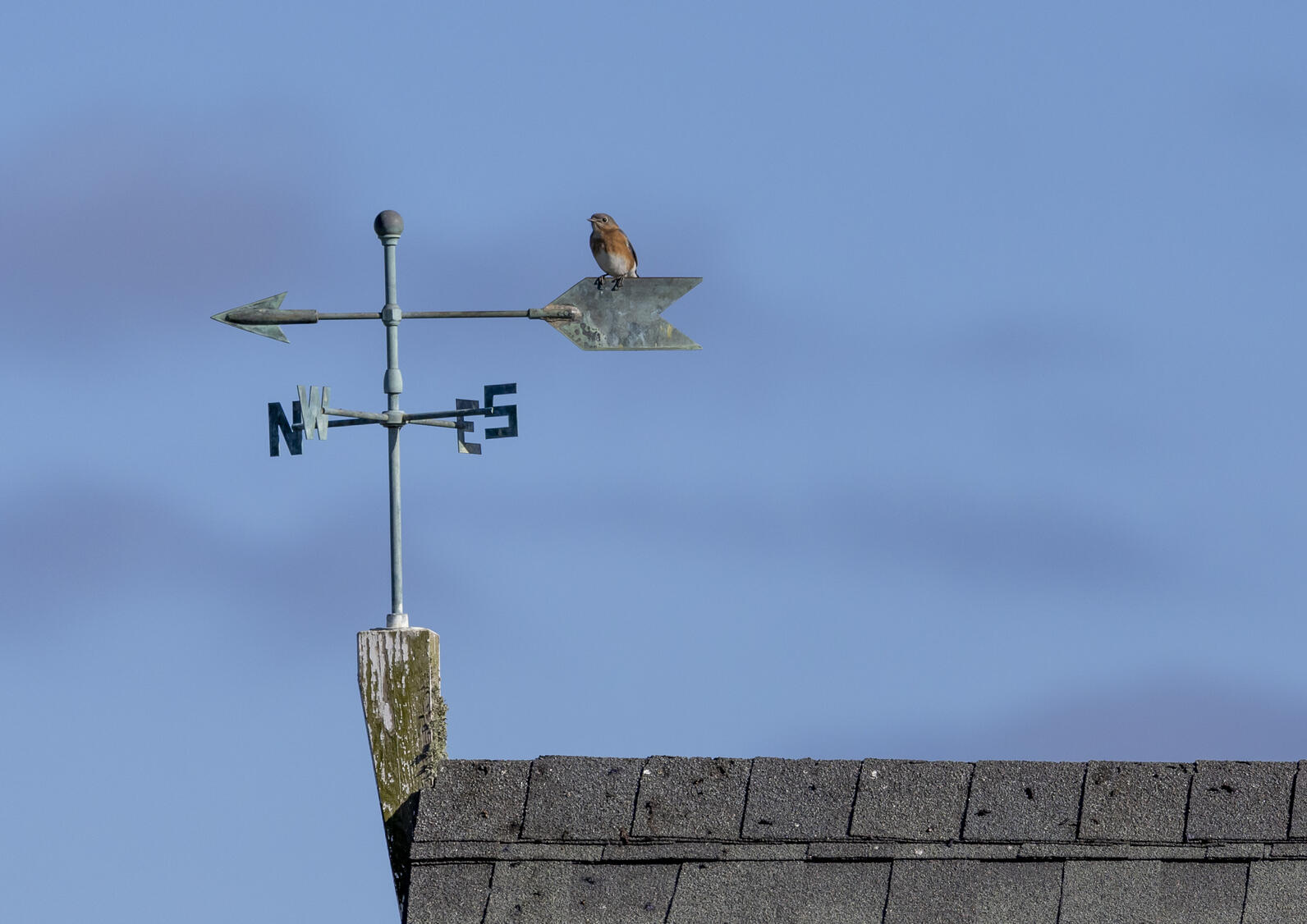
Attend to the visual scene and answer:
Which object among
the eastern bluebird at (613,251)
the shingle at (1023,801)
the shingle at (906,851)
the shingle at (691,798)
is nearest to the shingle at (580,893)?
the shingle at (691,798)

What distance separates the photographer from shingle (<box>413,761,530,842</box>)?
5328mm

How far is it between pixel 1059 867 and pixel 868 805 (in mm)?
545

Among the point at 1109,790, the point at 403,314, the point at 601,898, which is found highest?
the point at 403,314

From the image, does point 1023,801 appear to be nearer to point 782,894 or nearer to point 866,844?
point 866,844

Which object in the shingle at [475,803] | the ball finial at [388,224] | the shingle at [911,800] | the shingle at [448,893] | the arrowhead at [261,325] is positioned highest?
the ball finial at [388,224]

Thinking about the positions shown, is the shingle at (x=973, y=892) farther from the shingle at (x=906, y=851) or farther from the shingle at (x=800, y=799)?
the shingle at (x=800, y=799)

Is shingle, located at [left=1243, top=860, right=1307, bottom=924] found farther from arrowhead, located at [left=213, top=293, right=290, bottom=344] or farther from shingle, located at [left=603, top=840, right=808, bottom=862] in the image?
arrowhead, located at [left=213, top=293, right=290, bottom=344]

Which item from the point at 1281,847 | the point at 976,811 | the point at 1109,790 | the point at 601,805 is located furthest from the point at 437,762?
the point at 1281,847

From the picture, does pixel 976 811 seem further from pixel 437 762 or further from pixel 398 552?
pixel 398 552

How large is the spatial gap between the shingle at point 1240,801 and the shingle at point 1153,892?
105 mm

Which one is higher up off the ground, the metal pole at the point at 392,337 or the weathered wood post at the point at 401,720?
the metal pole at the point at 392,337

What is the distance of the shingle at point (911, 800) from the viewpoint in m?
5.07

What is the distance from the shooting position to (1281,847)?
485 cm

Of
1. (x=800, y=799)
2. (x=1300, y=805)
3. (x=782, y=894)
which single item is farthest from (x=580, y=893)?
(x=1300, y=805)
